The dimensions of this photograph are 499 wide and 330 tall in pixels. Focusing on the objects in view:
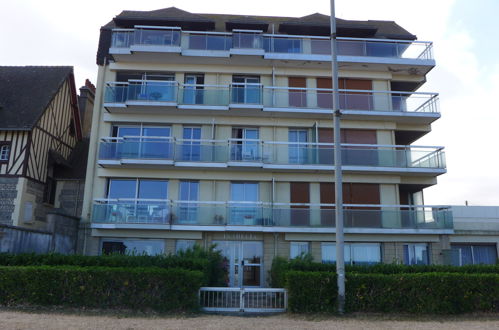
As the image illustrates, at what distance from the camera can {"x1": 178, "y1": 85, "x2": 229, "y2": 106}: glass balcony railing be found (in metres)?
19.7

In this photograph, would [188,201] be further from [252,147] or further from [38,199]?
[38,199]

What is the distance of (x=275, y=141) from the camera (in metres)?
19.8

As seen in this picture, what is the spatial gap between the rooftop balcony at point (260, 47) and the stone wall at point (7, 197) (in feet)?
25.0

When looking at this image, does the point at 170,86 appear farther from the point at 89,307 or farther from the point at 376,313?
the point at 376,313

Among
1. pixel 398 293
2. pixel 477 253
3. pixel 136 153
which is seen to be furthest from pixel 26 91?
pixel 477 253

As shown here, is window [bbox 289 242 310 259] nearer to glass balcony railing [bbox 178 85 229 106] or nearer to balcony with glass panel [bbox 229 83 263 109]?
balcony with glass panel [bbox 229 83 263 109]

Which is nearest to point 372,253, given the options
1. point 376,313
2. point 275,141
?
point 275,141

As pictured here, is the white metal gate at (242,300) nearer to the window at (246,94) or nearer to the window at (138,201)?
the window at (138,201)

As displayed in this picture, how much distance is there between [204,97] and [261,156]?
3.89 meters

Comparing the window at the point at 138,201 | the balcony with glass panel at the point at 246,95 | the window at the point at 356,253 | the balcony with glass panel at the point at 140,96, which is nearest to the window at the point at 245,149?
the balcony with glass panel at the point at 246,95

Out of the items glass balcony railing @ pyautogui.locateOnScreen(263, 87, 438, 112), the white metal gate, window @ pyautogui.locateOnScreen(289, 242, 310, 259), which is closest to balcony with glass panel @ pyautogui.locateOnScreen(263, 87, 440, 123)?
glass balcony railing @ pyautogui.locateOnScreen(263, 87, 438, 112)

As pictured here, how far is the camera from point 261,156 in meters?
19.0

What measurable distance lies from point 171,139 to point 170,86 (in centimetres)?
246

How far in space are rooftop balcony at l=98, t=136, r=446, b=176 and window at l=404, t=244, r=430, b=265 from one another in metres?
3.38
